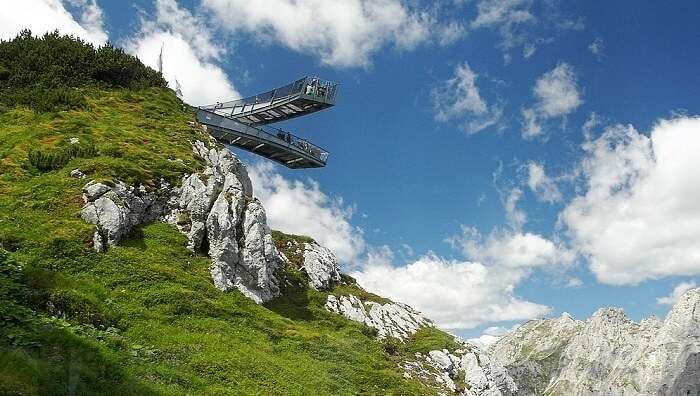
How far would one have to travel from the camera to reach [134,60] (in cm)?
6275

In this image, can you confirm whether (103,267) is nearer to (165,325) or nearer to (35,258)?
(35,258)

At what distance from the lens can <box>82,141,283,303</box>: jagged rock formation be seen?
34344 millimetres

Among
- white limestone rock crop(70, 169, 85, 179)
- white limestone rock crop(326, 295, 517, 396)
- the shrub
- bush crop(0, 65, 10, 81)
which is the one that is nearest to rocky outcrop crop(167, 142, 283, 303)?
white limestone rock crop(70, 169, 85, 179)

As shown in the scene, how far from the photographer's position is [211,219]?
39938 millimetres

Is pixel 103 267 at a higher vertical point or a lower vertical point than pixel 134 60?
lower

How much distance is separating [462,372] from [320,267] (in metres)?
17.6

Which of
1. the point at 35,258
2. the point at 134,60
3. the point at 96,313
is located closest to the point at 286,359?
the point at 96,313

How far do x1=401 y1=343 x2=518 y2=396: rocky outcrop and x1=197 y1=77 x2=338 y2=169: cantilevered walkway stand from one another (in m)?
37.7

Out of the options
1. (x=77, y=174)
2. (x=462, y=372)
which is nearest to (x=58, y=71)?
(x=77, y=174)

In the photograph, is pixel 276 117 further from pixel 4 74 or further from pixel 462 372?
pixel 462 372

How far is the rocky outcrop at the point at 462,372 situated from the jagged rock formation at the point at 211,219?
14.8 metres

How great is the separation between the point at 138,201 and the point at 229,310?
39.5 feet

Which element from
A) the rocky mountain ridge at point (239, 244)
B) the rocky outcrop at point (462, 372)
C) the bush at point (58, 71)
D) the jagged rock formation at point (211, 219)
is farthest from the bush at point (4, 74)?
the rocky outcrop at point (462, 372)

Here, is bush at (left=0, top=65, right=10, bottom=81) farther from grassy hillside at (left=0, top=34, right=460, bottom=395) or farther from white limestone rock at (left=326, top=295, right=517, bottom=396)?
white limestone rock at (left=326, top=295, right=517, bottom=396)
